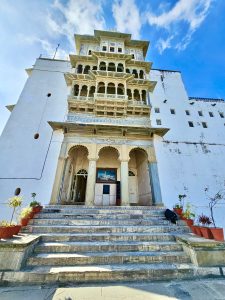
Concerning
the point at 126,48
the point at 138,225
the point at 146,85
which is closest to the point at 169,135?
the point at 146,85

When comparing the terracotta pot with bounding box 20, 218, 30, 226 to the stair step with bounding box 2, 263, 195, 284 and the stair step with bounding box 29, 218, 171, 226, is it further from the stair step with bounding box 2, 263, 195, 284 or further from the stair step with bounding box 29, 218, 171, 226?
the stair step with bounding box 2, 263, 195, 284

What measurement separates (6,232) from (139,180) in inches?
432

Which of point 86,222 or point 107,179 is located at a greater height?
point 107,179

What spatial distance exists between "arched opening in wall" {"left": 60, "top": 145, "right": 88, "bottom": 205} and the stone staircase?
4754 mm

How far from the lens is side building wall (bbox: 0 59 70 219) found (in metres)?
10.8

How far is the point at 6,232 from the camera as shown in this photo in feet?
15.7

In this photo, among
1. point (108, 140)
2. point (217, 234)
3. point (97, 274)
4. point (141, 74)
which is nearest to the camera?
point (97, 274)

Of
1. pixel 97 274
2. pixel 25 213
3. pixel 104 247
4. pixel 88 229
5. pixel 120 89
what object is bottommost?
pixel 97 274

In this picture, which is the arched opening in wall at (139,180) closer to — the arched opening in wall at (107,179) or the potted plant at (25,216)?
the arched opening in wall at (107,179)

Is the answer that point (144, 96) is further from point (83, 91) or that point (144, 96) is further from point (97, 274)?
point (97, 274)

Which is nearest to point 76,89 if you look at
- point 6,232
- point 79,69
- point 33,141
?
point 79,69

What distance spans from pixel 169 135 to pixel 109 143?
609 cm

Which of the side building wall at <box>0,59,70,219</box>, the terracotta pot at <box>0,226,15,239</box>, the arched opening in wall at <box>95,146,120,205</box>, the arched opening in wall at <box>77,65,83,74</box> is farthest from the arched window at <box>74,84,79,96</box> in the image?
the terracotta pot at <box>0,226,15,239</box>

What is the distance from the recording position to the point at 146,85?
15.2 m
